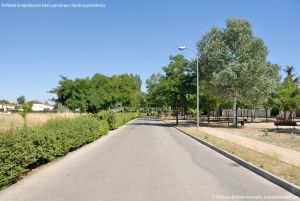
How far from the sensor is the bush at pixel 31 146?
8.16m

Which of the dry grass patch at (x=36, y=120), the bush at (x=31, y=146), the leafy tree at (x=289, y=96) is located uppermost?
the leafy tree at (x=289, y=96)

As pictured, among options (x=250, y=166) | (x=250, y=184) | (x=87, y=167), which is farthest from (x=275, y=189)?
(x=87, y=167)

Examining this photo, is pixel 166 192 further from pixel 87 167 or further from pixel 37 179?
pixel 87 167

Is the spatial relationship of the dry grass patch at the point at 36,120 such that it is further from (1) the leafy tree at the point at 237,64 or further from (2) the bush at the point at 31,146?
(1) the leafy tree at the point at 237,64

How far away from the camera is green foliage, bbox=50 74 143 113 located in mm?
60812

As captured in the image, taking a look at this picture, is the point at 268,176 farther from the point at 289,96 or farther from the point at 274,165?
the point at 289,96

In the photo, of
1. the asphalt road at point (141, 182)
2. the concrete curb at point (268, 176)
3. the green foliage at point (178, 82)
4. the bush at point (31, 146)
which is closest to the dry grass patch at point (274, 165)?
the concrete curb at point (268, 176)

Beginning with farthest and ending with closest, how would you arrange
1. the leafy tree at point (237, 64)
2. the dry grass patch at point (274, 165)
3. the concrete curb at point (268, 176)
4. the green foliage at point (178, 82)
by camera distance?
the green foliage at point (178, 82) < the leafy tree at point (237, 64) < the dry grass patch at point (274, 165) < the concrete curb at point (268, 176)

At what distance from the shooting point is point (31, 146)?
9844mm

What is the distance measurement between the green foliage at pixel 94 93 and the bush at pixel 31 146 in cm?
4431

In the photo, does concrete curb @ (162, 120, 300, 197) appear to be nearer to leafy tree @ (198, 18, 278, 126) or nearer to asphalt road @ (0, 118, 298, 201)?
asphalt road @ (0, 118, 298, 201)

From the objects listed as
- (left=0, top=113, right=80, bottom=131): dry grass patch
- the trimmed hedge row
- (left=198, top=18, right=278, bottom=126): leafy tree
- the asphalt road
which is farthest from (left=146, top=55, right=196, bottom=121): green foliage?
the asphalt road

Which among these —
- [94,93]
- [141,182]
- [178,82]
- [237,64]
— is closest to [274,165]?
[141,182]

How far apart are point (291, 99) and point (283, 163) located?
150 ft
